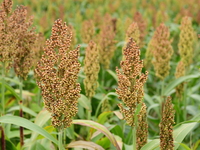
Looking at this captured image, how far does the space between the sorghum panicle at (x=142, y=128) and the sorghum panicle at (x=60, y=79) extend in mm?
596

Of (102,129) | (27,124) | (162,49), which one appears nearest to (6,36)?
(27,124)

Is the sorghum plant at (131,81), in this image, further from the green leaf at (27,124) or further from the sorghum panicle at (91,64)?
the sorghum panicle at (91,64)

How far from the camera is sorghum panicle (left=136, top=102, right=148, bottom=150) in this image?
9.59 ft

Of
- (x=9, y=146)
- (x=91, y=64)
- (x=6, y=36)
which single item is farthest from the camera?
(x=91, y=64)

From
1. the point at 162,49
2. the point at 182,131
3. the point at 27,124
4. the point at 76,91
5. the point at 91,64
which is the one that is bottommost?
the point at 182,131

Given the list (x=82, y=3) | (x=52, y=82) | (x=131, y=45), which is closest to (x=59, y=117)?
(x=52, y=82)

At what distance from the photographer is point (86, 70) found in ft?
14.1

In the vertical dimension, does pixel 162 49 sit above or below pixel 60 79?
above

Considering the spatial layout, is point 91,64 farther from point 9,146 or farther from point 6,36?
point 9,146

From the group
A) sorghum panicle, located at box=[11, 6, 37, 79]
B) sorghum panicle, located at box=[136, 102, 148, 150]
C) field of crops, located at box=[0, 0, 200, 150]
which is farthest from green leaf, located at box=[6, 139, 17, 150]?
sorghum panicle, located at box=[136, 102, 148, 150]

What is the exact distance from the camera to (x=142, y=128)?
2.99m

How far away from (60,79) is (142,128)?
2.77 ft

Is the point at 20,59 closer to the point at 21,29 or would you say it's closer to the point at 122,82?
the point at 21,29

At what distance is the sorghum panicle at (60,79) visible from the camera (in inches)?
103
